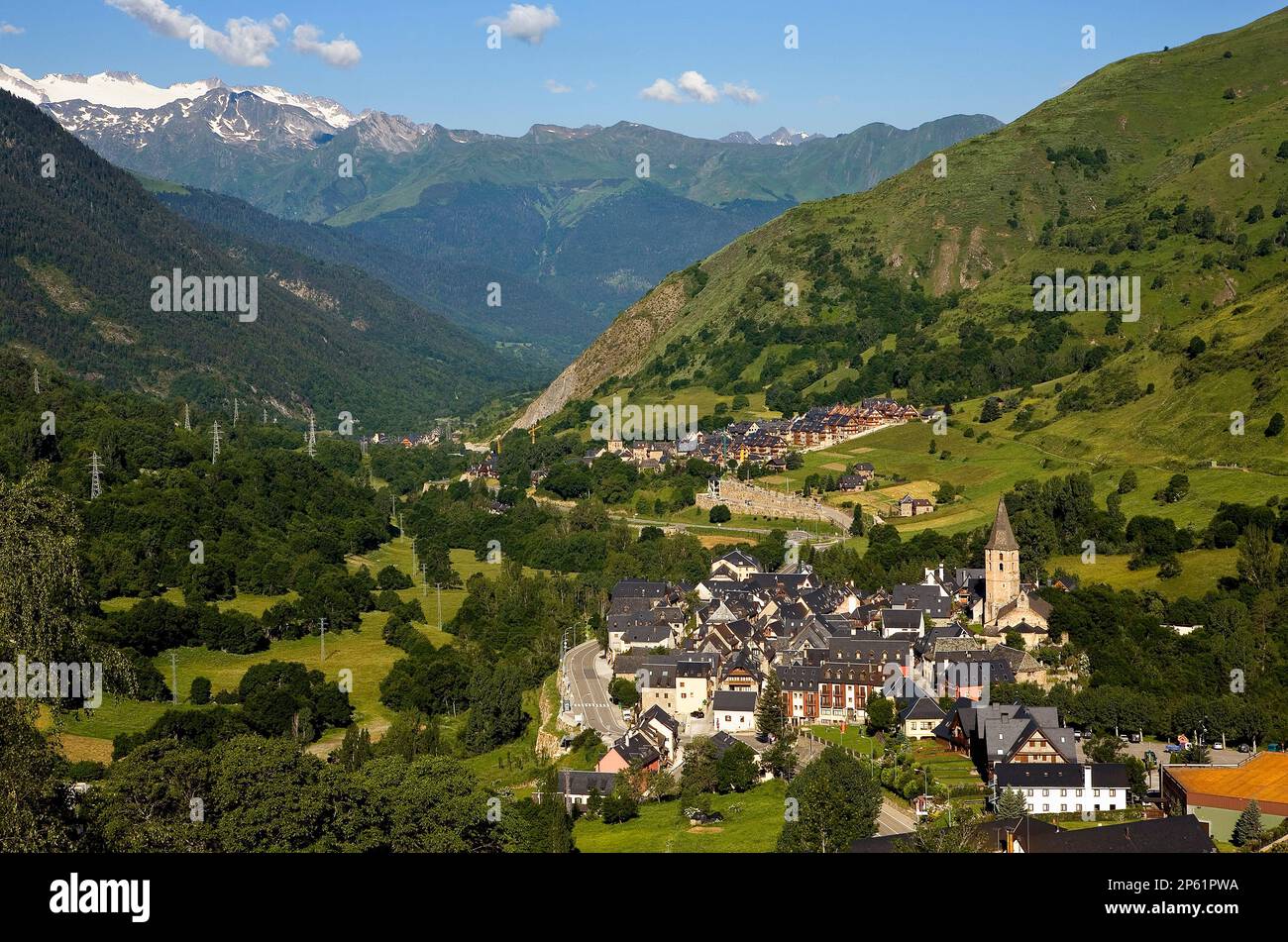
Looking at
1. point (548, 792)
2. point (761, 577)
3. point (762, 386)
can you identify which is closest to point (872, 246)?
point (762, 386)

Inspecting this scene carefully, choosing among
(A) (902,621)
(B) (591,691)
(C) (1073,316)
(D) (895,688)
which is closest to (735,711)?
(D) (895,688)

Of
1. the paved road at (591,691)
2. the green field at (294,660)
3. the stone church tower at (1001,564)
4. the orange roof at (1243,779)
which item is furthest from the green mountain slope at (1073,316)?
the green field at (294,660)

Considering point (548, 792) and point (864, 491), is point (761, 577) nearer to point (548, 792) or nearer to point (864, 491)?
point (864, 491)

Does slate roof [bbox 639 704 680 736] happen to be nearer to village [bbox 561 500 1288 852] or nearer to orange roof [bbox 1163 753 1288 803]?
village [bbox 561 500 1288 852]

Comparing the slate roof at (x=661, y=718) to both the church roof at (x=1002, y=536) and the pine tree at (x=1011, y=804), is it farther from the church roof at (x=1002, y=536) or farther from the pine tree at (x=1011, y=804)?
the church roof at (x=1002, y=536)

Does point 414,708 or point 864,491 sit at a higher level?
point 864,491
